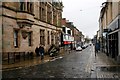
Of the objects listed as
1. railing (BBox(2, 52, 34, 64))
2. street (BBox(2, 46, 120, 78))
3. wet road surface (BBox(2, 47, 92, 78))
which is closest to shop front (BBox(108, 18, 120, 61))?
street (BBox(2, 46, 120, 78))

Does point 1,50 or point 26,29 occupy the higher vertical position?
point 26,29

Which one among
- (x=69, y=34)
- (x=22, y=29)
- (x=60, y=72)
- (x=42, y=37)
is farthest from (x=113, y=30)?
(x=69, y=34)

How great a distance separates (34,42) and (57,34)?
69.6 ft

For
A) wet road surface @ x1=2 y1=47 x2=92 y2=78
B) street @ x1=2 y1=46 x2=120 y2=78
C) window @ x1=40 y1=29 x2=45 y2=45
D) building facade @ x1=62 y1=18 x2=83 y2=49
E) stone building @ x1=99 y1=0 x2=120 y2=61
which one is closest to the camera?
wet road surface @ x1=2 y1=47 x2=92 y2=78

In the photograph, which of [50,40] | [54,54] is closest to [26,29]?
[54,54]

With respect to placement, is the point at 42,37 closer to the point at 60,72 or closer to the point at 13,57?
the point at 13,57

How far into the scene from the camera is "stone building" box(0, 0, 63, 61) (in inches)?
1199

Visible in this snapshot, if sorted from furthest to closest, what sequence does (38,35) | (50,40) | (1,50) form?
1. (50,40)
2. (38,35)
3. (1,50)

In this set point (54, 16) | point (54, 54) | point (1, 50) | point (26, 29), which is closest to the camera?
point (1, 50)

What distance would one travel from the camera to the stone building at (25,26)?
30453 millimetres

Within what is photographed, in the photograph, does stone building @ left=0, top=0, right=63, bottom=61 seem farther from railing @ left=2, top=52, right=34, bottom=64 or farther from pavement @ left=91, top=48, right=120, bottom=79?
pavement @ left=91, top=48, right=120, bottom=79

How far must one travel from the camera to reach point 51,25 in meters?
55.6

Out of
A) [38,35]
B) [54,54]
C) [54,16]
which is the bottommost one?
[54,54]

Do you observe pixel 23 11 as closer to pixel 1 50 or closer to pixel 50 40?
pixel 1 50
